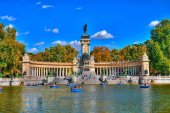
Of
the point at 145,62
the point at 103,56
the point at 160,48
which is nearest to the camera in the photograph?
the point at 160,48

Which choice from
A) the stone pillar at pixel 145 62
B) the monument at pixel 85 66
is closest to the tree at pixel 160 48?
the stone pillar at pixel 145 62

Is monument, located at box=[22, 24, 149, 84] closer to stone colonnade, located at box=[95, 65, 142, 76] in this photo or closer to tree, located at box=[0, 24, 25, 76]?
stone colonnade, located at box=[95, 65, 142, 76]

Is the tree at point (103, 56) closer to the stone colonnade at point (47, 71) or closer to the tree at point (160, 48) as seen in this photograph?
the stone colonnade at point (47, 71)

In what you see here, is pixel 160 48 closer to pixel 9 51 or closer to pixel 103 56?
pixel 103 56

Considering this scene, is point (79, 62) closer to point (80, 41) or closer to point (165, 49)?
point (80, 41)

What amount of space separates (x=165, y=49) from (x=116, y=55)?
35118 mm

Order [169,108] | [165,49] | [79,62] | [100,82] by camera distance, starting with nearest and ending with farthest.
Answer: [169,108]
[100,82]
[165,49]
[79,62]

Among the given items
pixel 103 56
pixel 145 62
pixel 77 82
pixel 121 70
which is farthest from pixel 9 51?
pixel 103 56

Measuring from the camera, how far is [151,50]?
408ft

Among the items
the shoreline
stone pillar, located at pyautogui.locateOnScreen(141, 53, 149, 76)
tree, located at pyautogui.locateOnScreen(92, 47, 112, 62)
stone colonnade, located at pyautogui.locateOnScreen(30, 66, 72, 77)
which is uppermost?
tree, located at pyautogui.locateOnScreen(92, 47, 112, 62)

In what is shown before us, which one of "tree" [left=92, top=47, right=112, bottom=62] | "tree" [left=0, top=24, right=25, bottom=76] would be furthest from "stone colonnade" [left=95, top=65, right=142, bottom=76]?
"tree" [left=0, top=24, right=25, bottom=76]

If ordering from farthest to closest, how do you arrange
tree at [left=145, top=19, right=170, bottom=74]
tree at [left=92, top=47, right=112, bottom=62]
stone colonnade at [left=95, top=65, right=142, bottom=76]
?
tree at [left=92, top=47, right=112, bottom=62] → stone colonnade at [left=95, top=65, right=142, bottom=76] → tree at [left=145, top=19, right=170, bottom=74]

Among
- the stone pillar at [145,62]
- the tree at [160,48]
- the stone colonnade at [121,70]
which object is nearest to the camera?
the tree at [160,48]

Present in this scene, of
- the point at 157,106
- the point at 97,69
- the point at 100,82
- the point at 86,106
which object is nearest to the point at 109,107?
the point at 86,106
